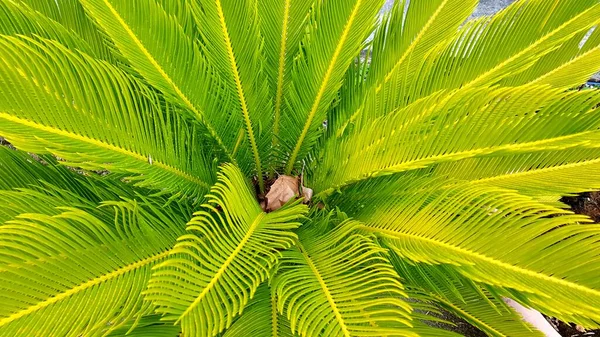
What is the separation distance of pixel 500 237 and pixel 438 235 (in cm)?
10

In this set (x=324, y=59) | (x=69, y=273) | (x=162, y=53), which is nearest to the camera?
(x=69, y=273)

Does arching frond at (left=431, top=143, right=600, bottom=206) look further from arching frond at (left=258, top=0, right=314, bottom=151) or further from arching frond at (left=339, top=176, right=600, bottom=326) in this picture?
arching frond at (left=258, top=0, right=314, bottom=151)

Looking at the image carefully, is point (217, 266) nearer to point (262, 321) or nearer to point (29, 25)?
point (262, 321)

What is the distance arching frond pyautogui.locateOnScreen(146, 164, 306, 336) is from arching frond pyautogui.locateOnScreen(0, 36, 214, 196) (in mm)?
125

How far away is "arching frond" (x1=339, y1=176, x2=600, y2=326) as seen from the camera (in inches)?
23.6

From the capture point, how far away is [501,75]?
93cm

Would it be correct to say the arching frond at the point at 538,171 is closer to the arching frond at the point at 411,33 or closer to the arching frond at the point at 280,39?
the arching frond at the point at 411,33

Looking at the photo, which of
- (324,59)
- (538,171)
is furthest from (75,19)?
(538,171)

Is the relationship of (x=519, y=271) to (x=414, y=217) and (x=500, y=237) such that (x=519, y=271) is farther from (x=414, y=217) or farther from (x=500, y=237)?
(x=414, y=217)

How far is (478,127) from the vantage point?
72 cm

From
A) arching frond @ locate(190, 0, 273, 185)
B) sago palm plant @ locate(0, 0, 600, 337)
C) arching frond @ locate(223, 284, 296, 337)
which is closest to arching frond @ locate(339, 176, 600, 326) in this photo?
sago palm plant @ locate(0, 0, 600, 337)

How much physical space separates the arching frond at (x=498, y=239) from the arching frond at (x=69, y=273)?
43cm

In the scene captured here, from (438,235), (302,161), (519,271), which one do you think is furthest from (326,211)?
(519,271)

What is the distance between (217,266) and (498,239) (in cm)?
44
